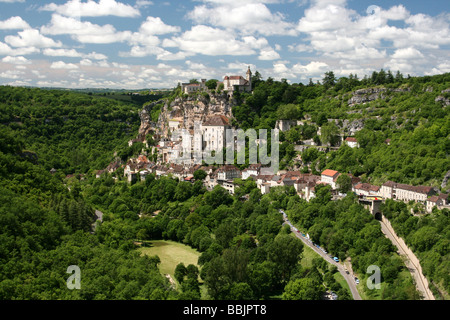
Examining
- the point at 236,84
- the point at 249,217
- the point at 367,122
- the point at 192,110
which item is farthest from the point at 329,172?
the point at 236,84

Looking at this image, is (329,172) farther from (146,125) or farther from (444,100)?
(146,125)

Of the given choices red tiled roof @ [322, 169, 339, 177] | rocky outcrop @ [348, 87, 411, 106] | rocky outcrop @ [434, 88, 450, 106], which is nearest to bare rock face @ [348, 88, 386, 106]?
rocky outcrop @ [348, 87, 411, 106]

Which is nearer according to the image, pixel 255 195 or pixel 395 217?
pixel 395 217

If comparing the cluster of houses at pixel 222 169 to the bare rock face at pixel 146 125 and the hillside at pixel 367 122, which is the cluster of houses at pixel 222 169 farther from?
the bare rock face at pixel 146 125

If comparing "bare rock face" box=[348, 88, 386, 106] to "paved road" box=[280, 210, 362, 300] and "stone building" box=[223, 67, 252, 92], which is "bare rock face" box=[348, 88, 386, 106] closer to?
"stone building" box=[223, 67, 252, 92]

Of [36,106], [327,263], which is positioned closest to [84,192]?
[327,263]

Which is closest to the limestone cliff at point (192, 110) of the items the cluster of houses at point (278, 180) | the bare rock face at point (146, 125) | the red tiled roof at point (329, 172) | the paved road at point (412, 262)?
the bare rock face at point (146, 125)
